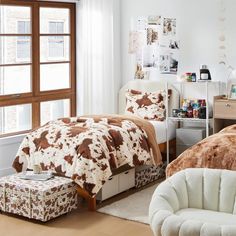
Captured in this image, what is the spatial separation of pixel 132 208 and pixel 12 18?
2611 mm

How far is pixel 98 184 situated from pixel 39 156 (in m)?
0.71

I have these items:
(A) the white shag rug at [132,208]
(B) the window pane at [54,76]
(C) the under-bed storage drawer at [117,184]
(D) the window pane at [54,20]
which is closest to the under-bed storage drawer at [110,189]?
(C) the under-bed storage drawer at [117,184]

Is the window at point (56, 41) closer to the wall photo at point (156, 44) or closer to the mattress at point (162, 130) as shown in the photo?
the wall photo at point (156, 44)

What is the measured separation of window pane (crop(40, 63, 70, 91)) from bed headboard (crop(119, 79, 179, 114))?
72 centimetres

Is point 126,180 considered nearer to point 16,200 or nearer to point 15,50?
point 16,200

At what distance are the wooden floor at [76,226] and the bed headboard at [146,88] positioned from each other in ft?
7.21

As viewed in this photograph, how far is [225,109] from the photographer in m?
5.86

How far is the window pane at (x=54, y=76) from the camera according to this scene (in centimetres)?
652

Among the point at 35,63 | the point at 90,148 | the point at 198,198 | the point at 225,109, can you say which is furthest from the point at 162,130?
the point at 198,198

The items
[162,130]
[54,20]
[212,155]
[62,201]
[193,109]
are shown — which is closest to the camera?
[212,155]

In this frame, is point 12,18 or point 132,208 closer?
point 132,208

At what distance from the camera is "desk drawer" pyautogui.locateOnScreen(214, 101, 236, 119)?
5801 mm

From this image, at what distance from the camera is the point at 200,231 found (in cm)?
313

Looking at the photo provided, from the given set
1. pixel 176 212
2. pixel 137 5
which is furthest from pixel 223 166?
pixel 137 5
